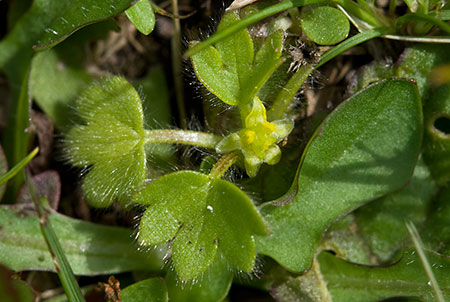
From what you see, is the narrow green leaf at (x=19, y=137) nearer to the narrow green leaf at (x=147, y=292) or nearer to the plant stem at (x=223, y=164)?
the narrow green leaf at (x=147, y=292)

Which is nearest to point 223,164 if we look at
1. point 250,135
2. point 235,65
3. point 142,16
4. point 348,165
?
point 250,135

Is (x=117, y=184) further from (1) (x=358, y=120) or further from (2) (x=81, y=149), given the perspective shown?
(1) (x=358, y=120)

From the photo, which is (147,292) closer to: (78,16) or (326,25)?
(78,16)

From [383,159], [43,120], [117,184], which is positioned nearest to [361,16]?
[383,159]

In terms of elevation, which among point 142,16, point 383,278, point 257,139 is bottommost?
point 383,278

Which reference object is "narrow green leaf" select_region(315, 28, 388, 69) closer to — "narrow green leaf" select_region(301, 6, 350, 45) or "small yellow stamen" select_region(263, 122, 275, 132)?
"narrow green leaf" select_region(301, 6, 350, 45)

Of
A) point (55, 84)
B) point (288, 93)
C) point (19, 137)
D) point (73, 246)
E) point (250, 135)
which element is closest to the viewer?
point (250, 135)

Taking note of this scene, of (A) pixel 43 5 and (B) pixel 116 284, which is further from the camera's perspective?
(A) pixel 43 5
